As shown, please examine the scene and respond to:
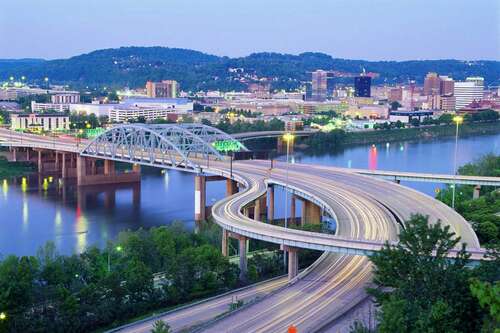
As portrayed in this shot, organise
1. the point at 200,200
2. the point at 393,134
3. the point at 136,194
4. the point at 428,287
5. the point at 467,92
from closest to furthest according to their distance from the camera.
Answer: the point at 428,287
the point at 200,200
the point at 136,194
the point at 393,134
the point at 467,92

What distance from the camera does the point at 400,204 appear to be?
2222cm

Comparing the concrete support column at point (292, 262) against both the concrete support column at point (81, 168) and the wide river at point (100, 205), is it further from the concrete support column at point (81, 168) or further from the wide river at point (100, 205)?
the concrete support column at point (81, 168)

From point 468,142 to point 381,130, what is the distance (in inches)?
359

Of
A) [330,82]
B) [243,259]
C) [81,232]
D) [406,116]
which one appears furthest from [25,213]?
[330,82]

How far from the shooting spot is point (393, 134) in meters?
67.2

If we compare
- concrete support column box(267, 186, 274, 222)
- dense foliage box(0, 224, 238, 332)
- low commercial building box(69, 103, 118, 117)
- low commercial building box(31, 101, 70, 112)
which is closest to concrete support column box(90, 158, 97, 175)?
concrete support column box(267, 186, 274, 222)

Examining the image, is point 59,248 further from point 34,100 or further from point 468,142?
point 34,100

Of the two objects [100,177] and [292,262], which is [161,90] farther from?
[292,262]

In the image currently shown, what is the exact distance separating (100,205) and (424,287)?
891 inches


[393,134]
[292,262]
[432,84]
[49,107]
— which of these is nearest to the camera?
[292,262]

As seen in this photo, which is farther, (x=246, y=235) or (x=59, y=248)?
(x=59, y=248)

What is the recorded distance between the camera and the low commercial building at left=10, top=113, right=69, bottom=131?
58.0m

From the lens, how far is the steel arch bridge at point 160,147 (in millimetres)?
33656

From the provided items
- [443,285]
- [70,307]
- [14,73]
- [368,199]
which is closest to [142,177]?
[368,199]
